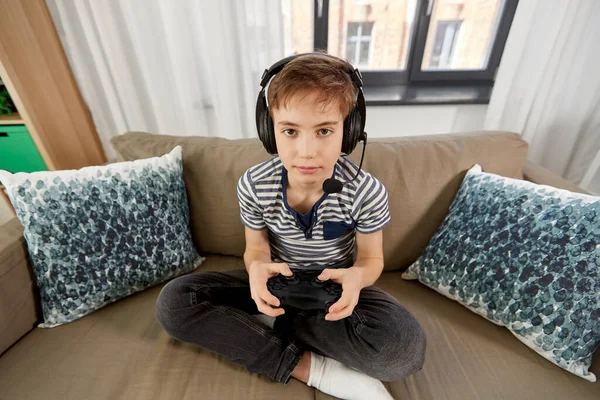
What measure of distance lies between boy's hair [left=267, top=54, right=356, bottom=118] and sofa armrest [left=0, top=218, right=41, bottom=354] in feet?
2.59

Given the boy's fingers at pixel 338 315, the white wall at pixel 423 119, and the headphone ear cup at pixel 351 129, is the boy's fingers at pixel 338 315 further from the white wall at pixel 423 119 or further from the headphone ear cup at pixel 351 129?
the white wall at pixel 423 119

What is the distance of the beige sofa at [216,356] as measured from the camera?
0.70 metres

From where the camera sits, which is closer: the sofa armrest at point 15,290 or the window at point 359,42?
the sofa armrest at point 15,290

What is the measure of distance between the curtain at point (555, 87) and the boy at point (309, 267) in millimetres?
877

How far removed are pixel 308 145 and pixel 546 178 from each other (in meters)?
0.85

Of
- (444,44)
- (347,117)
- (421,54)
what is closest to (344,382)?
(347,117)

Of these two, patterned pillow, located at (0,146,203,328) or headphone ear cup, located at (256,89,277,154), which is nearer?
headphone ear cup, located at (256,89,277,154)

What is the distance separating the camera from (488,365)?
74 centimetres

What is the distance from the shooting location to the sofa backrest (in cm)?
97

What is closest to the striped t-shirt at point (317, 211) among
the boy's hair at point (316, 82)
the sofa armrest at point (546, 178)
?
the boy's hair at point (316, 82)

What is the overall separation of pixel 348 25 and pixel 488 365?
4.73ft

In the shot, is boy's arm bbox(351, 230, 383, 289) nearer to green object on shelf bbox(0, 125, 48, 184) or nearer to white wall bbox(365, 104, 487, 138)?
white wall bbox(365, 104, 487, 138)

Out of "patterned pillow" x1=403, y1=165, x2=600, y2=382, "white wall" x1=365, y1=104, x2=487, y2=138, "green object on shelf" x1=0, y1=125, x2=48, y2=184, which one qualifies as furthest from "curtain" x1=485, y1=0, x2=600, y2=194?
"green object on shelf" x1=0, y1=125, x2=48, y2=184

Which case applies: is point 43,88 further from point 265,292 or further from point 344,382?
point 344,382
